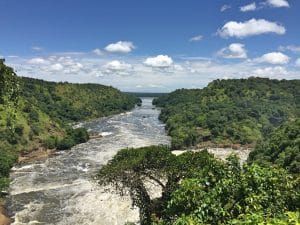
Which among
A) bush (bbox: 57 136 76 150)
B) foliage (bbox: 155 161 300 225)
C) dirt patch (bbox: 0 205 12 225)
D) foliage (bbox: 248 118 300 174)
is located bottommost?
dirt patch (bbox: 0 205 12 225)

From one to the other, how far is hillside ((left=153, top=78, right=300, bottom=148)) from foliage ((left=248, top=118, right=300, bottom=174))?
27.7 m

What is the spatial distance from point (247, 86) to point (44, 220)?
157413mm

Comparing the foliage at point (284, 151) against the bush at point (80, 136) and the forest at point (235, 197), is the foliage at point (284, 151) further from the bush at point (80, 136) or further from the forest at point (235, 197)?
the forest at point (235, 197)

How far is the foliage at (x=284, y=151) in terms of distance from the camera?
254 ft

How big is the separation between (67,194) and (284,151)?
42.9 meters

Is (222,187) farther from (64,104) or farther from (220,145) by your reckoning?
(64,104)

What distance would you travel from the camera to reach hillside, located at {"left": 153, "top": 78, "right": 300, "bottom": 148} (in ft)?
420

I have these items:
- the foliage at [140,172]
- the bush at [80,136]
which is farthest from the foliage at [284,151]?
the bush at [80,136]

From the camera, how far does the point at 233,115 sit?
152500 millimetres

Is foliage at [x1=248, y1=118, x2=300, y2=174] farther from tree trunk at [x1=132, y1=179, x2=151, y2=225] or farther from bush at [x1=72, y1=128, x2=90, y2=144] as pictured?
bush at [x1=72, y1=128, x2=90, y2=144]

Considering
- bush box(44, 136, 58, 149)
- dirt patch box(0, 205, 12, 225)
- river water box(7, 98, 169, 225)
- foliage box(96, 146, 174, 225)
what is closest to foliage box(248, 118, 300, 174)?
river water box(7, 98, 169, 225)

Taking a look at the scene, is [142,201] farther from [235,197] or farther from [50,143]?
[50,143]

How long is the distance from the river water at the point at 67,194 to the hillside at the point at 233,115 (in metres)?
28.5

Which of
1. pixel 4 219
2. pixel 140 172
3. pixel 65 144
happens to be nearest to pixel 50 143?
pixel 65 144
